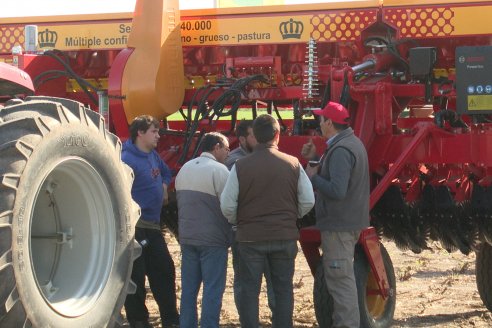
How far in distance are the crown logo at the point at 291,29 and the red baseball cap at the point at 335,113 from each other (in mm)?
1209

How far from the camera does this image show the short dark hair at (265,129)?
6.10 meters

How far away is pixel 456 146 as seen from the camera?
22.8 feet

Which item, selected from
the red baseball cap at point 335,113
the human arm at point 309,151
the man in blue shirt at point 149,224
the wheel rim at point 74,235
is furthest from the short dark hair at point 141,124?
the wheel rim at point 74,235

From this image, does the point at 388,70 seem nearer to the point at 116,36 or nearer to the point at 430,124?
the point at 430,124

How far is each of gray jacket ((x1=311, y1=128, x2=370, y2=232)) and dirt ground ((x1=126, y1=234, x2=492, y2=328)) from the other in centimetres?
135

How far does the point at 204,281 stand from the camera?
646 centimetres

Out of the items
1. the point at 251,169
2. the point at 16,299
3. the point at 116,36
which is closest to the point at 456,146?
the point at 251,169

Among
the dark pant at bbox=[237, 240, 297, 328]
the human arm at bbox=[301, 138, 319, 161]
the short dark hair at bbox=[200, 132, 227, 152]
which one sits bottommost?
the dark pant at bbox=[237, 240, 297, 328]

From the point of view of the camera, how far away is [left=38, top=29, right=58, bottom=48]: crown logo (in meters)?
8.12

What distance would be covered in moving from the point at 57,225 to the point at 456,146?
125 inches

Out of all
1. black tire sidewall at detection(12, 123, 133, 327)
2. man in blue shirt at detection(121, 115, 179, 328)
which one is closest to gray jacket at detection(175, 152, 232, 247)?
man in blue shirt at detection(121, 115, 179, 328)

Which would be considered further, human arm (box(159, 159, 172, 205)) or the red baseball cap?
human arm (box(159, 159, 172, 205))

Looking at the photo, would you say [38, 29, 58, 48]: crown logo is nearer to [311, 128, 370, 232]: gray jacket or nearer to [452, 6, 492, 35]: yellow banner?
[311, 128, 370, 232]: gray jacket

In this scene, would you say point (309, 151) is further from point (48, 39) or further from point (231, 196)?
point (48, 39)
